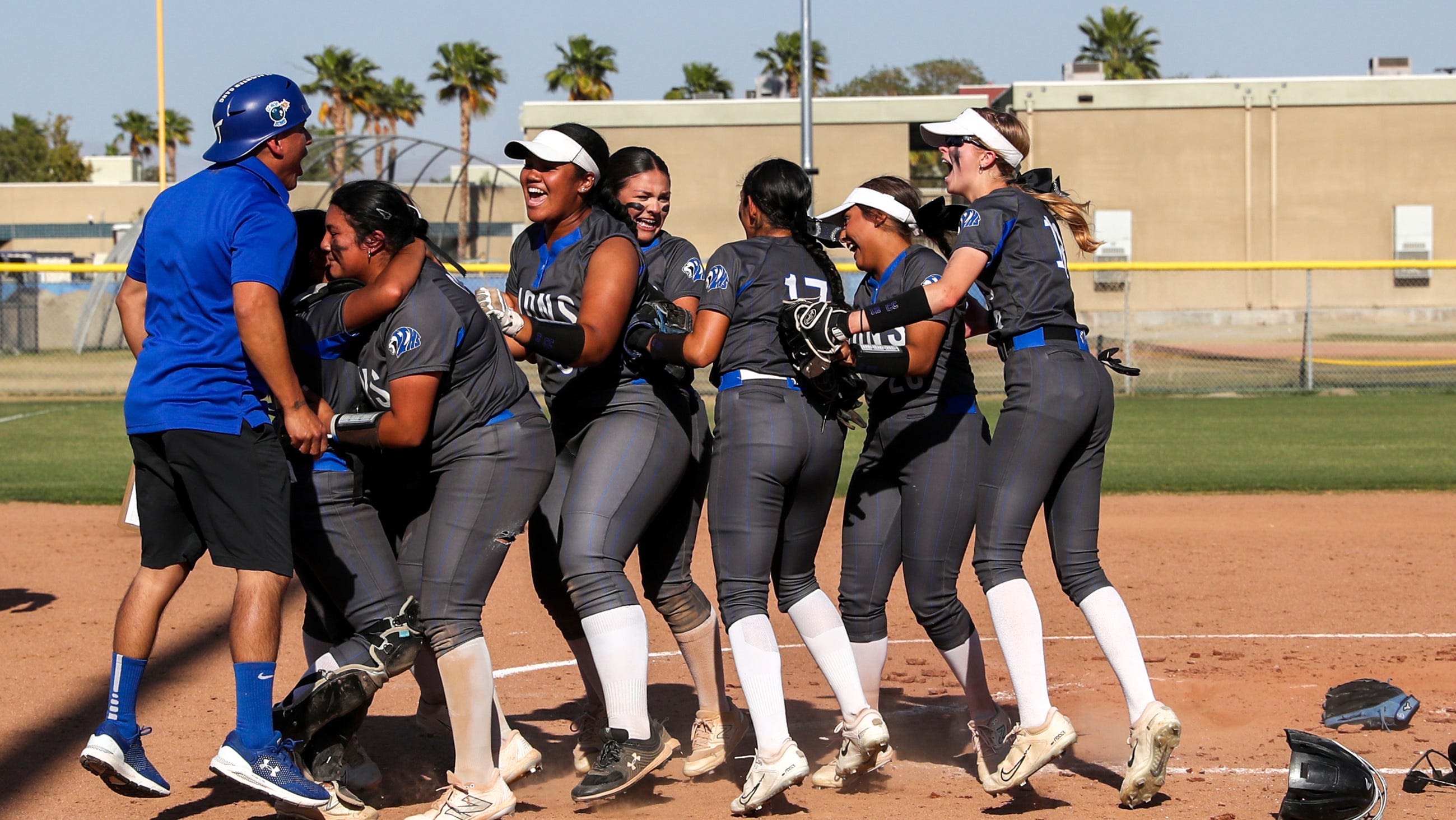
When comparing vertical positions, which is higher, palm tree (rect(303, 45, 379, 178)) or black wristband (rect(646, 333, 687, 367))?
palm tree (rect(303, 45, 379, 178))

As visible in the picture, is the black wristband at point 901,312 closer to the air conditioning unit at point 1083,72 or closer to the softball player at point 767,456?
the softball player at point 767,456

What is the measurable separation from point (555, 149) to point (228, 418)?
51.4 inches

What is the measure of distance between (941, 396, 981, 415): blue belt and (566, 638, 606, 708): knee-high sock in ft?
5.07

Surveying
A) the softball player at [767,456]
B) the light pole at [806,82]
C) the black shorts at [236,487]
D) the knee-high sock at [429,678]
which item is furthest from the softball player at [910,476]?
the light pole at [806,82]

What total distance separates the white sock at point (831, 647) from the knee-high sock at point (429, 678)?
132cm

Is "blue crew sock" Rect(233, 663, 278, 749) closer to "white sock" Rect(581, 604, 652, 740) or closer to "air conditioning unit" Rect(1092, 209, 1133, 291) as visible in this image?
"white sock" Rect(581, 604, 652, 740)

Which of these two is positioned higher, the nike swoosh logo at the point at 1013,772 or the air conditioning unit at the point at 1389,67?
the air conditioning unit at the point at 1389,67

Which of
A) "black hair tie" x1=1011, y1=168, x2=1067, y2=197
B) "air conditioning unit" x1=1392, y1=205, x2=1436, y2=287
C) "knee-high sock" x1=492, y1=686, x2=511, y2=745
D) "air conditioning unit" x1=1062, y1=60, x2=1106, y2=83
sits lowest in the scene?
"knee-high sock" x1=492, y1=686, x2=511, y2=745

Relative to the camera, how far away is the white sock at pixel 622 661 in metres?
4.25

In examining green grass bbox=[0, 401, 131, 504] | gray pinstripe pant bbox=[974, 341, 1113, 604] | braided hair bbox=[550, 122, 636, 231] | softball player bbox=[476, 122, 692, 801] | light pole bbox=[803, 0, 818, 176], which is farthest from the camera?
light pole bbox=[803, 0, 818, 176]

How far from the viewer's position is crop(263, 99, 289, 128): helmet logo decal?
165 inches

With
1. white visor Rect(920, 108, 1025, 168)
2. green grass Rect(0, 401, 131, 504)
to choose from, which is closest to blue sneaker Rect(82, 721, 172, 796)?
white visor Rect(920, 108, 1025, 168)

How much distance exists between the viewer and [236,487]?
3.98 metres

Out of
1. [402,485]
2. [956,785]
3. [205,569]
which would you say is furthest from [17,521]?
[956,785]
